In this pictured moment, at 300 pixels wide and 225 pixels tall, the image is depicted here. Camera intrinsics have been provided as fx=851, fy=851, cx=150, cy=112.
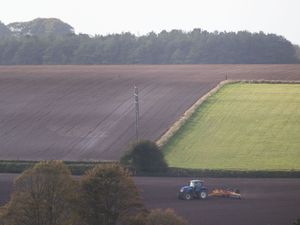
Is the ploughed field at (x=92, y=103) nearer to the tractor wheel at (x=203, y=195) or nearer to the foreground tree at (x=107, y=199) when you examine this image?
the tractor wheel at (x=203, y=195)

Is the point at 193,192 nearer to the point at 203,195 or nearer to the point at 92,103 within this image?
the point at 203,195

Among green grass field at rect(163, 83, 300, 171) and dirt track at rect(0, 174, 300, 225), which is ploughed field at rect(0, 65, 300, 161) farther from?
dirt track at rect(0, 174, 300, 225)

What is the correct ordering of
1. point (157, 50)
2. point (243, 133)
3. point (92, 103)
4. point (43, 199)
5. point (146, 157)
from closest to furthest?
point (43, 199)
point (146, 157)
point (243, 133)
point (92, 103)
point (157, 50)

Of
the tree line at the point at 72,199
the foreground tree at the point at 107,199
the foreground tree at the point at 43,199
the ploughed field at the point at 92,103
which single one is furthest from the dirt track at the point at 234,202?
the foreground tree at the point at 43,199

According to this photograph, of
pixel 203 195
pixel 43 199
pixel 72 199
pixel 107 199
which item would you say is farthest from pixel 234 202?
pixel 43 199

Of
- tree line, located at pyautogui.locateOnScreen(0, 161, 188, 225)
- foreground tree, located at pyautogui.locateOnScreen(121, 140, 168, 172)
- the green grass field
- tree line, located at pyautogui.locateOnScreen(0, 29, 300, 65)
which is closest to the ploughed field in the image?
the green grass field

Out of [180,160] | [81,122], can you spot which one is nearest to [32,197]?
[180,160]
